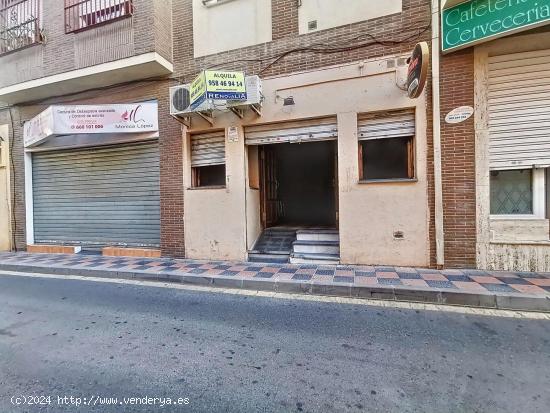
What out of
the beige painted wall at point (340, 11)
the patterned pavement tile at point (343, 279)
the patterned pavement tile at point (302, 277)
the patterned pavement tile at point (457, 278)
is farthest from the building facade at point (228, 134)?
the patterned pavement tile at point (302, 277)

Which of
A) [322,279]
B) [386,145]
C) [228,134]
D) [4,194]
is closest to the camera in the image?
[322,279]

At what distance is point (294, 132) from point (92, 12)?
6459 millimetres

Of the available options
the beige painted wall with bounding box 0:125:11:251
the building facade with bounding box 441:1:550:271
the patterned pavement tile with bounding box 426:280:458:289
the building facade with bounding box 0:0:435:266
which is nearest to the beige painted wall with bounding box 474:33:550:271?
the building facade with bounding box 441:1:550:271

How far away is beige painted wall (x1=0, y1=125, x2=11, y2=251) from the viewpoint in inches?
371

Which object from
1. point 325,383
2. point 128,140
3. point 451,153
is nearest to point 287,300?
point 325,383

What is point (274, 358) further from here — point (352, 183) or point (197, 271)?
point (352, 183)

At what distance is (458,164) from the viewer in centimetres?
545

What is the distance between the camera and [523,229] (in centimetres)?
525

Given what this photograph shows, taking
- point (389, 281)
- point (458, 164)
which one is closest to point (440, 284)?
point (389, 281)

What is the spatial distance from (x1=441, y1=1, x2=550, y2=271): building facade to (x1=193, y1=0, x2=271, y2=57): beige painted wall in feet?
12.5

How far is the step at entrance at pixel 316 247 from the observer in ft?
20.7

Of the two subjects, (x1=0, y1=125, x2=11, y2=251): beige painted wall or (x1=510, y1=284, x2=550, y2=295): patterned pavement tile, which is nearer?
(x1=510, y1=284, x2=550, y2=295): patterned pavement tile

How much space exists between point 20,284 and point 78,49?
6.04m

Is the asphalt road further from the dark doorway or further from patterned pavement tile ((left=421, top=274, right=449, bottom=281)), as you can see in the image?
the dark doorway
